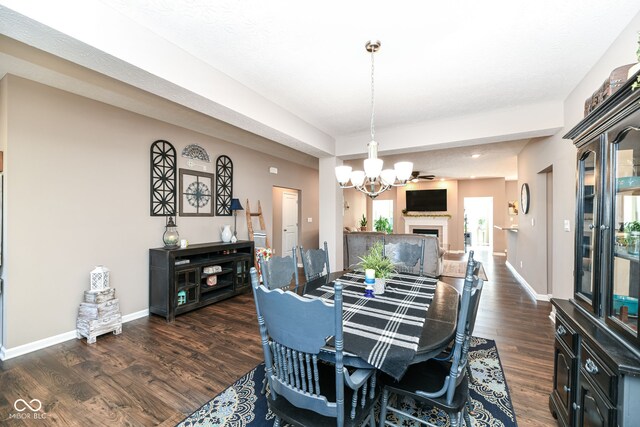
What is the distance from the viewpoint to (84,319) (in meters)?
2.91

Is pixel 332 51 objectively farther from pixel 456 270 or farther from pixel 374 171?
pixel 456 270

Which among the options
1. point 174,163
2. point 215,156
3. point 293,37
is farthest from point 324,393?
point 215,156

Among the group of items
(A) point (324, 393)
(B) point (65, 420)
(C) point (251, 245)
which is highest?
(C) point (251, 245)

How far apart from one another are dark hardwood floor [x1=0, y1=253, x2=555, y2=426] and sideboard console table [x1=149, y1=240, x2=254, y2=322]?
0.22 meters

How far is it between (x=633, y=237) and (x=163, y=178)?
14.9ft

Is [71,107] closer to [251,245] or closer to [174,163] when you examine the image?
[174,163]

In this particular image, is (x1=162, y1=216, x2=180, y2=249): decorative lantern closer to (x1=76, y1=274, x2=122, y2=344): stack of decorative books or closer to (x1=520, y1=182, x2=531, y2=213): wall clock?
(x1=76, y1=274, x2=122, y2=344): stack of decorative books

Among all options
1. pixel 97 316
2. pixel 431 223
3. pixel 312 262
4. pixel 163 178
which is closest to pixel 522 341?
pixel 312 262

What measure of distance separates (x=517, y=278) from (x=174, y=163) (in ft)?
22.0

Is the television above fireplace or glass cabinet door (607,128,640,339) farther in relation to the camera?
the television above fireplace

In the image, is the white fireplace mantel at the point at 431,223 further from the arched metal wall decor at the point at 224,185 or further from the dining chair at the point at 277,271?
the dining chair at the point at 277,271

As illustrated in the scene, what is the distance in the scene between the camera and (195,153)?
423 centimetres

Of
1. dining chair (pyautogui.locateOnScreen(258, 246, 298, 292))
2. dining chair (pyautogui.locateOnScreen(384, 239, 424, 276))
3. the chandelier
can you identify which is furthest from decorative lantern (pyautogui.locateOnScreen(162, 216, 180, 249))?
dining chair (pyautogui.locateOnScreen(384, 239, 424, 276))

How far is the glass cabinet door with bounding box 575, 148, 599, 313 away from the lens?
61.0 inches
